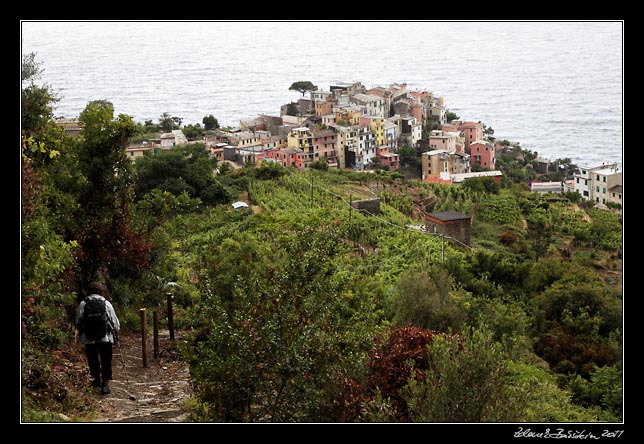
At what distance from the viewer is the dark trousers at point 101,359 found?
3729 mm

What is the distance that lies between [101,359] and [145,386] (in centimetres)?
49

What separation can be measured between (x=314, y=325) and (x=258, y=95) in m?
25.6

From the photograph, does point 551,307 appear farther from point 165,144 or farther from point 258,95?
point 258,95

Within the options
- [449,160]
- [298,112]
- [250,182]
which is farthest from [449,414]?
[298,112]

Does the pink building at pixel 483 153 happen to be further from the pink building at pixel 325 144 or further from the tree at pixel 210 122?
the tree at pixel 210 122

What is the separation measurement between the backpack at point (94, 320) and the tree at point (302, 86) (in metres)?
29.5

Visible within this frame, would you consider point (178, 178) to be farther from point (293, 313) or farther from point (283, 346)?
point (283, 346)

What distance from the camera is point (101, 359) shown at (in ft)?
12.4

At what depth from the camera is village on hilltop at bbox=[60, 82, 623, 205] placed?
78.3 ft

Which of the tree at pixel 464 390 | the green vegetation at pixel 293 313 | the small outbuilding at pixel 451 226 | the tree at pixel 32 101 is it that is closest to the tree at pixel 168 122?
the small outbuilding at pixel 451 226

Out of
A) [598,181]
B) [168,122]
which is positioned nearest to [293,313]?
[598,181]

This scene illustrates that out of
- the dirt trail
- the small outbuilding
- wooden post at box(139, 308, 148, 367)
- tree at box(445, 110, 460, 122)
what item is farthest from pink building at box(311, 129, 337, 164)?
wooden post at box(139, 308, 148, 367)

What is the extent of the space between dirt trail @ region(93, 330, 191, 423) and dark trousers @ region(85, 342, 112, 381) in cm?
9
